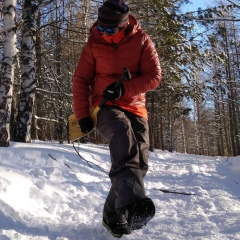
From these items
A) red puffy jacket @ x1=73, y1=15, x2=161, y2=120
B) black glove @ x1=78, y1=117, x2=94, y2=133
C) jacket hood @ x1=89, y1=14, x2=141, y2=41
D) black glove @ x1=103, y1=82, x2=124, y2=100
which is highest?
jacket hood @ x1=89, y1=14, x2=141, y2=41

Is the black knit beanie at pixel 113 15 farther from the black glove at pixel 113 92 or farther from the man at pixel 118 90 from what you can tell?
the black glove at pixel 113 92

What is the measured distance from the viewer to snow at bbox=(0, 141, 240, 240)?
2.79 meters

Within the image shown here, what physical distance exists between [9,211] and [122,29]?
182 centimetres

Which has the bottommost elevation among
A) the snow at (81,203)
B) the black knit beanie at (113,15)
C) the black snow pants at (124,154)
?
the snow at (81,203)

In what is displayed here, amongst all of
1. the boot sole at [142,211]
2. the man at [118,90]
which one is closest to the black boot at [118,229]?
the man at [118,90]

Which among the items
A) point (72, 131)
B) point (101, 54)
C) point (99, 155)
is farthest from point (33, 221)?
point (99, 155)

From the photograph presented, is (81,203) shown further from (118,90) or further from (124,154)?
(118,90)

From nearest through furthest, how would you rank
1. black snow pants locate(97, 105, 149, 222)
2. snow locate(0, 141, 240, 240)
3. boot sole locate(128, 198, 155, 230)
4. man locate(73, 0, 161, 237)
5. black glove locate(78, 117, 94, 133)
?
boot sole locate(128, 198, 155, 230) → black snow pants locate(97, 105, 149, 222) → man locate(73, 0, 161, 237) → snow locate(0, 141, 240, 240) → black glove locate(78, 117, 94, 133)

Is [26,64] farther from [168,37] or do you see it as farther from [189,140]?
[189,140]

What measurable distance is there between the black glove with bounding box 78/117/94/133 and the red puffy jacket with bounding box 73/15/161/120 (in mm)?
42

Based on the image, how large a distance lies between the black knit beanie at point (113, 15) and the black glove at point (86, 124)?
0.80m

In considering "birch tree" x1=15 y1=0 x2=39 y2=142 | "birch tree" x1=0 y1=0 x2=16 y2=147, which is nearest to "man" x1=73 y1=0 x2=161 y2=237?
"birch tree" x1=0 y1=0 x2=16 y2=147

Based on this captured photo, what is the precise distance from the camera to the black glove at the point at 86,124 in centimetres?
294

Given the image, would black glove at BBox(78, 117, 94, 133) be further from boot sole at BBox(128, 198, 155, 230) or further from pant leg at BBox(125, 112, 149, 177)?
boot sole at BBox(128, 198, 155, 230)
